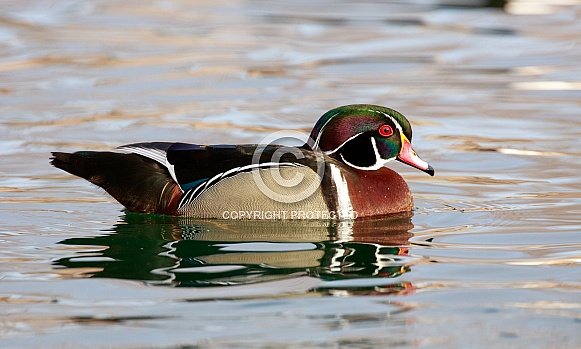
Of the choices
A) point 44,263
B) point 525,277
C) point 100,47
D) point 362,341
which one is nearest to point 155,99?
point 100,47

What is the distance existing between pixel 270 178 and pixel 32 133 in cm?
429

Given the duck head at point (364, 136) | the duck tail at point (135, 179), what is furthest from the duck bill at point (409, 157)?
the duck tail at point (135, 179)

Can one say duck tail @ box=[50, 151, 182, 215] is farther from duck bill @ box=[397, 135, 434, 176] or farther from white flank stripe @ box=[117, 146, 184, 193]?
duck bill @ box=[397, 135, 434, 176]

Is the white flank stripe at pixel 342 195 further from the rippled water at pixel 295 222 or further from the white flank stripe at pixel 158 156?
the white flank stripe at pixel 158 156

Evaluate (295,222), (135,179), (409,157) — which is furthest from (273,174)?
(409,157)

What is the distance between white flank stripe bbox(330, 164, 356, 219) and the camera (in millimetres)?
8141

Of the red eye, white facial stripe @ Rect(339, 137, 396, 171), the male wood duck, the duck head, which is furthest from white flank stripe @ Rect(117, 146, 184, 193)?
the red eye

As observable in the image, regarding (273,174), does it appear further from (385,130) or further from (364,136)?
(385,130)

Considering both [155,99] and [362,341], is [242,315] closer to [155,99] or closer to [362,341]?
[362,341]

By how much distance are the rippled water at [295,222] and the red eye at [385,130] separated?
642 mm

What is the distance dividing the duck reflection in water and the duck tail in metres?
0.13

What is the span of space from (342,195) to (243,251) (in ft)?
3.81

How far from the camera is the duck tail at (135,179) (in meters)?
8.23

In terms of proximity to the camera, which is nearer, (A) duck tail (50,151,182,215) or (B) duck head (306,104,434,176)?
(A) duck tail (50,151,182,215)
